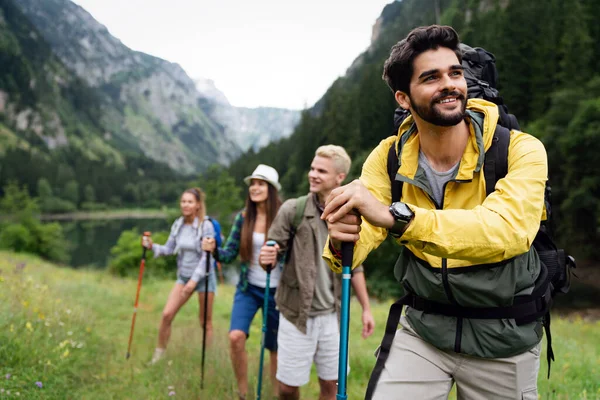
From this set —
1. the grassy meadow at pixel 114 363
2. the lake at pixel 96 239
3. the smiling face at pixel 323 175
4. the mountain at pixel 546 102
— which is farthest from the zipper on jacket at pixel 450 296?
the lake at pixel 96 239

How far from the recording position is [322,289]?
4.21 m

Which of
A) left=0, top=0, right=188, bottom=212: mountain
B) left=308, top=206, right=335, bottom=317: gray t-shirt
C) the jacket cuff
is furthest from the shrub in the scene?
left=0, top=0, right=188, bottom=212: mountain

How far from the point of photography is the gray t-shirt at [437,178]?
225cm

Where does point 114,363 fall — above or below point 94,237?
above

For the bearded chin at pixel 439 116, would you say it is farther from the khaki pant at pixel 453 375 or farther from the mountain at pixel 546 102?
the mountain at pixel 546 102

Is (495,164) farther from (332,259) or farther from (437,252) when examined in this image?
(332,259)

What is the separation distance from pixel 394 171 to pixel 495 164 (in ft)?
1.75

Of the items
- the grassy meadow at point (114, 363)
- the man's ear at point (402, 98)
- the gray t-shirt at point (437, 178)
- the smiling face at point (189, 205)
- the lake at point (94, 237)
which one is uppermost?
the man's ear at point (402, 98)

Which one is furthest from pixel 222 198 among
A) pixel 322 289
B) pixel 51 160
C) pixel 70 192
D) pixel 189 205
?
pixel 51 160

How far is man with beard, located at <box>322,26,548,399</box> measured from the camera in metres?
1.93

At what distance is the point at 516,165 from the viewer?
6.73 ft

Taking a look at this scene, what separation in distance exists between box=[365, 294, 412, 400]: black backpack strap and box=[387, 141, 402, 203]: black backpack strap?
1.76ft

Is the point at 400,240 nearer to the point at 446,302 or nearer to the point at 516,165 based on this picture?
the point at 446,302

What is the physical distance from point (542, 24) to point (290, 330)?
52.3m
